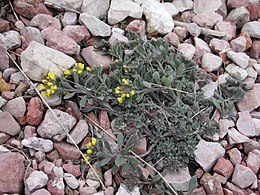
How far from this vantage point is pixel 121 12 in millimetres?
2779

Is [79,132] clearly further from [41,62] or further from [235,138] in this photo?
[235,138]

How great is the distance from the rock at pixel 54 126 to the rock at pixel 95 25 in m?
0.65

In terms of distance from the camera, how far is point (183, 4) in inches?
121

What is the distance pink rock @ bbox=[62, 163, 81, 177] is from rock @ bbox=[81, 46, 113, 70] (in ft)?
2.09

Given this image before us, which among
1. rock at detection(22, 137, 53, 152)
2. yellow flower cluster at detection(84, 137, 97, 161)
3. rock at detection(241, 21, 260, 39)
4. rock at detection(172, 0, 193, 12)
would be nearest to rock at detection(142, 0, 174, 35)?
rock at detection(172, 0, 193, 12)

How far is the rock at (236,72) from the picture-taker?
2.70 meters

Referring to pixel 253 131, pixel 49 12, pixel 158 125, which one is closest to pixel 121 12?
pixel 49 12

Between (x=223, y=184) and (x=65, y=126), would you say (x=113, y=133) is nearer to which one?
(x=65, y=126)

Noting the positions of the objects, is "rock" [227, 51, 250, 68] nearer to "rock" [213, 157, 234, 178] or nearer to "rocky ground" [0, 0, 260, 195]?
"rocky ground" [0, 0, 260, 195]

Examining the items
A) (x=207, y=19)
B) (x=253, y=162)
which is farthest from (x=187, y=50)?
(x=253, y=162)

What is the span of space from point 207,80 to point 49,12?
1.10m

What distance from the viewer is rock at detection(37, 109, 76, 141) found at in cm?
222

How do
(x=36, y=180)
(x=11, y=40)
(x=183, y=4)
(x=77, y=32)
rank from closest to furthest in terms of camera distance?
(x=36, y=180)
(x=11, y=40)
(x=77, y=32)
(x=183, y=4)

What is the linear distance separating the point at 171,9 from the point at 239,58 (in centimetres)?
60
